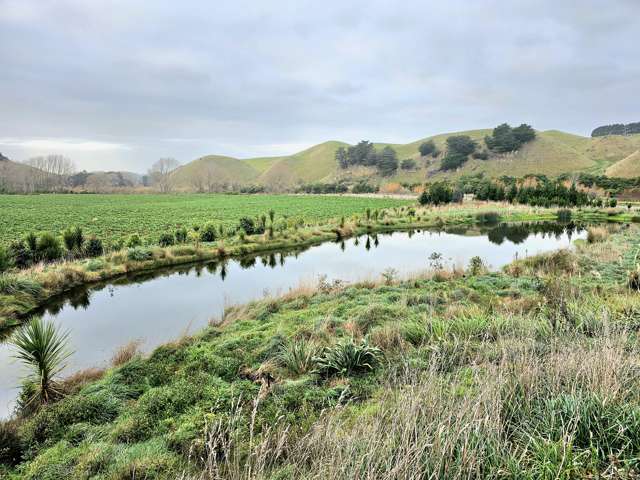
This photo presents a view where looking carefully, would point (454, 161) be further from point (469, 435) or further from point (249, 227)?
point (469, 435)

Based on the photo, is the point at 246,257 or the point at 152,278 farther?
the point at 246,257

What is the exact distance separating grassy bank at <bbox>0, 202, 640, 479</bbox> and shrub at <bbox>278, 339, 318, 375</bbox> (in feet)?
0.09

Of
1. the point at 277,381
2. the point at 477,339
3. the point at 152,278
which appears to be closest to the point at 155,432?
the point at 277,381

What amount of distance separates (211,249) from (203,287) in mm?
6534

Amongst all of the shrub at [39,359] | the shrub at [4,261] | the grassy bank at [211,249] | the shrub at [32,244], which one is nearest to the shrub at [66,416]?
the shrub at [39,359]

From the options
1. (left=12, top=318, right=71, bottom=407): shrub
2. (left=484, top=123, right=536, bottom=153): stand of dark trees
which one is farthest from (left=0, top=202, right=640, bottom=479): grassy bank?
(left=484, top=123, right=536, bottom=153): stand of dark trees

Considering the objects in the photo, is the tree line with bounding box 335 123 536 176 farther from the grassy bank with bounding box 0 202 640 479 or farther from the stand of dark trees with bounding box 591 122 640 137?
the grassy bank with bounding box 0 202 640 479

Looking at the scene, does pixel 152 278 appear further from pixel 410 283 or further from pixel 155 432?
pixel 155 432

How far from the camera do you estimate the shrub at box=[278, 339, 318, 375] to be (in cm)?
690

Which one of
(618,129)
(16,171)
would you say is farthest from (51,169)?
(618,129)

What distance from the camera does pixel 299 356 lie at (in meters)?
7.08

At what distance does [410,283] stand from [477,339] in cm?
678

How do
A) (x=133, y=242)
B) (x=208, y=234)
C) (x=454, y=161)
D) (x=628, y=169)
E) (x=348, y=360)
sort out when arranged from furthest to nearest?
(x=454, y=161)
(x=628, y=169)
(x=208, y=234)
(x=133, y=242)
(x=348, y=360)

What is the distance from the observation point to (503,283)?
41.9 ft
